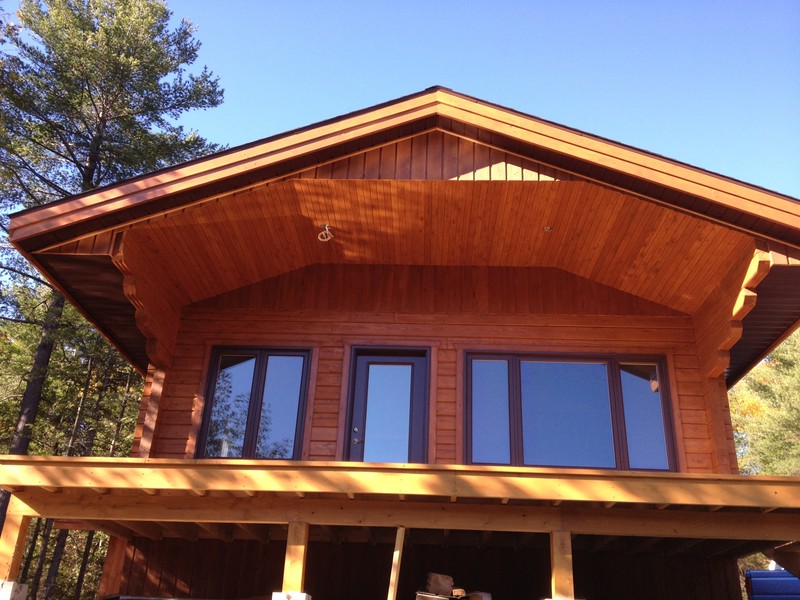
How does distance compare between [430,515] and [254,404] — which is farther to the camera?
[254,404]

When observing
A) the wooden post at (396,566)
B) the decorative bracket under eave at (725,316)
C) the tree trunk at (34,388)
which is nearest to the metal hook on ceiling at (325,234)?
the wooden post at (396,566)

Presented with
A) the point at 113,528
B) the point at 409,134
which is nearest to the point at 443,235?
the point at 409,134

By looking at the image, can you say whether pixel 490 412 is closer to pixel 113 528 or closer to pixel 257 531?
pixel 257 531

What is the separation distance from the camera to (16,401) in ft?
55.2

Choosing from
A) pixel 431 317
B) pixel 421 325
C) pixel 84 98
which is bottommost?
pixel 421 325

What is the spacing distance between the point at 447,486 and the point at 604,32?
43.8 ft

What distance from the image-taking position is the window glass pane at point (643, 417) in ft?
23.8

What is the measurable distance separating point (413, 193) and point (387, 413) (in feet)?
7.81

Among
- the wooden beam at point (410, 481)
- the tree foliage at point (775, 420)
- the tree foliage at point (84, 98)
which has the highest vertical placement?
the tree foliage at point (84, 98)

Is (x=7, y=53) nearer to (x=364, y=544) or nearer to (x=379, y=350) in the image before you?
(x=379, y=350)

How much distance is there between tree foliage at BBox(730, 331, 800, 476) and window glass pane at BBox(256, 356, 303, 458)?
1714 cm

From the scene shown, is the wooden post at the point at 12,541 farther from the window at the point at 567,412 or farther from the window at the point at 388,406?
the window at the point at 567,412

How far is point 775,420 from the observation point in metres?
20.4

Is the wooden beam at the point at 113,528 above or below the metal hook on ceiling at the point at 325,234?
below
